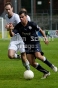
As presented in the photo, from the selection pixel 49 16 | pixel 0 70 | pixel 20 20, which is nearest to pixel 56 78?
pixel 20 20

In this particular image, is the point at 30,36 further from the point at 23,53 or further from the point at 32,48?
the point at 23,53

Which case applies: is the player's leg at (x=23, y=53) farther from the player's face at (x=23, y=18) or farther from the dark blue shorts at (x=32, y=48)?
the player's face at (x=23, y=18)

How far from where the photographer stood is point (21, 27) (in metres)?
10.3

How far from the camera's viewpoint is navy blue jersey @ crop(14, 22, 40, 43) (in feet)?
33.7

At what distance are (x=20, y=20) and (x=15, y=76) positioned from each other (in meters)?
1.68

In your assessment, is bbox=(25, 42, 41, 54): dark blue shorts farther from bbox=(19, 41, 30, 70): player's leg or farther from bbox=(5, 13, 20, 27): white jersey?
bbox=(5, 13, 20, 27): white jersey

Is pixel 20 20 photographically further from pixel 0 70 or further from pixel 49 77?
pixel 0 70

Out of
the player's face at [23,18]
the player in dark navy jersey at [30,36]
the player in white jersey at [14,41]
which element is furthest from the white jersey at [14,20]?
the player's face at [23,18]

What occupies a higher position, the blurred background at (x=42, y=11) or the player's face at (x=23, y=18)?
the blurred background at (x=42, y=11)

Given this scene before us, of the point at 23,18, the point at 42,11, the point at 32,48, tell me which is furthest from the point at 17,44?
the point at 42,11

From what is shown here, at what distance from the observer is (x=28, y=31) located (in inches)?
406

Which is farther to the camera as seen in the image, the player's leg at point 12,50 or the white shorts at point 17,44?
the white shorts at point 17,44

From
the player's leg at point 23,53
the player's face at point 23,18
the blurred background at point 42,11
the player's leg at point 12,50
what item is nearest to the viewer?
the player's face at point 23,18

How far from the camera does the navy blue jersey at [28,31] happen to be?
10.3 m
